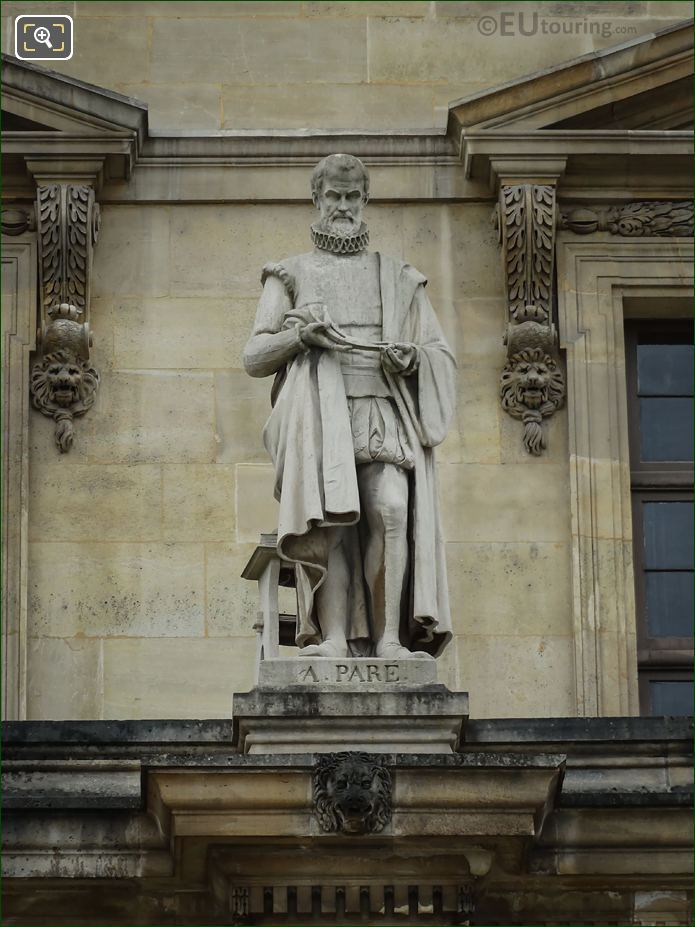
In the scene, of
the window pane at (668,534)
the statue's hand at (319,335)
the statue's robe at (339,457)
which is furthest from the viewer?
the window pane at (668,534)

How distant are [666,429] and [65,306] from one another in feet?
11.8

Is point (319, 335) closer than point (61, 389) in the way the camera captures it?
Yes

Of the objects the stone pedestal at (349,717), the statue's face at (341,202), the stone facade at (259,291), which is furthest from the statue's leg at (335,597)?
the statue's face at (341,202)

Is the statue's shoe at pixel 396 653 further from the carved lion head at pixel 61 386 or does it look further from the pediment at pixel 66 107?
the pediment at pixel 66 107

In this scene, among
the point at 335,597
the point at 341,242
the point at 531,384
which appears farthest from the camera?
the point at 531,384

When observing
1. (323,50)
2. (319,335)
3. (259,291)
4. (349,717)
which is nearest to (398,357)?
(319,335)

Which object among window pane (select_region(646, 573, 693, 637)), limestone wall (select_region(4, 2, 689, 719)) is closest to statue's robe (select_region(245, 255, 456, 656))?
limestone wall (select_region(4, 2, 689, 719))

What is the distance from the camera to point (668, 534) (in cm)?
2181

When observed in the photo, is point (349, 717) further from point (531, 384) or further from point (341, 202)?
point (531, 384)

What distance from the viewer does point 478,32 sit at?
22719 millimetres

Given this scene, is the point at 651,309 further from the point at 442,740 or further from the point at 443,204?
the point at 442,740

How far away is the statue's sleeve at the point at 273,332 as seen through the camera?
18.5m

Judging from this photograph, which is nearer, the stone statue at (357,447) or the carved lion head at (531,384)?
the stone statue at (357,447)

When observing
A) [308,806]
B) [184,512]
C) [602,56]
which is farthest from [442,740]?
[602,56]
